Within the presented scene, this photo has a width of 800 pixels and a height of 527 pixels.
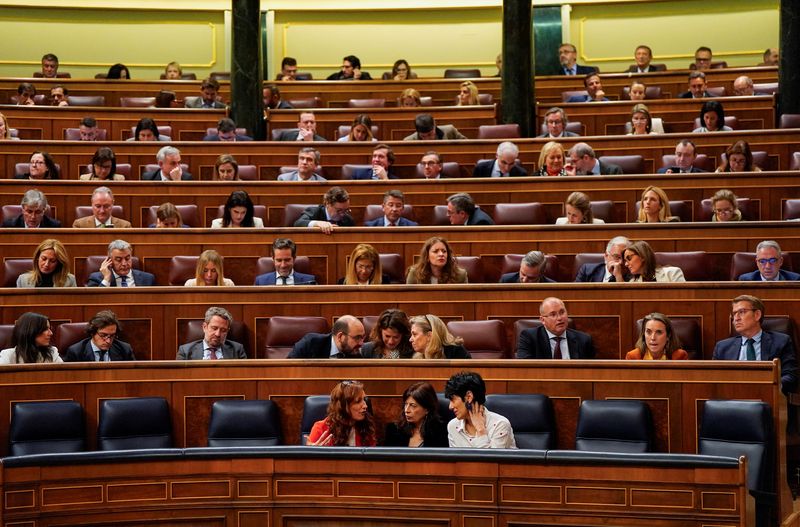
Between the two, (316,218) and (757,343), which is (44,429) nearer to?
(316,218)

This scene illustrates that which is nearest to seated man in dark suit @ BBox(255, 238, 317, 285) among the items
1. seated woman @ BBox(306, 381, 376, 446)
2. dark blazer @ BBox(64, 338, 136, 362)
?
dark blazer @ BBox(64, 338, 136, 362)

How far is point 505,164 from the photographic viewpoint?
23.5 feet

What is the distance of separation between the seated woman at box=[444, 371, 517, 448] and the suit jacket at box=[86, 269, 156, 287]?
81.0 inches

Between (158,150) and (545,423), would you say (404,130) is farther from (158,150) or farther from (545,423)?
(545,423)

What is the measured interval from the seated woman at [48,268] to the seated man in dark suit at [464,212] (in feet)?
6.31

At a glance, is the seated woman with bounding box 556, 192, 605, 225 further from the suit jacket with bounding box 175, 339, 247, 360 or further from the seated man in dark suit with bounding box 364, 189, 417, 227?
the suit jacket with bounding box 175, 339, 247, 360

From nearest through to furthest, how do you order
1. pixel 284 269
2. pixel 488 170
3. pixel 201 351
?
pixel 201 351 < pixel 284 269 < pixel 488 170

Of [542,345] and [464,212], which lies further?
[464,212]

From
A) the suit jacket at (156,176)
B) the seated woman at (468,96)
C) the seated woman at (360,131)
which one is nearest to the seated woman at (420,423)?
the suit jacket at (156,176)

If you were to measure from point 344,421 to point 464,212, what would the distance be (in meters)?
2.23

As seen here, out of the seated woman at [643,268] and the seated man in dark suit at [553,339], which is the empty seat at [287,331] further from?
the seated woman at [643,268]

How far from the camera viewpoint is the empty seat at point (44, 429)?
4727 mm

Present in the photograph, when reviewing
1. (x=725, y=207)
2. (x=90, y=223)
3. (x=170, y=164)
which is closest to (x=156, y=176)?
(x=170, y=164)

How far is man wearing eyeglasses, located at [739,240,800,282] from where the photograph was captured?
5551 millimetres
